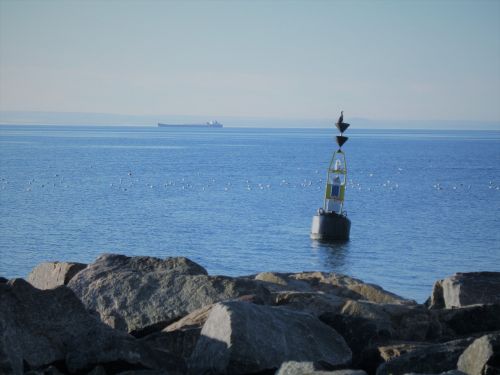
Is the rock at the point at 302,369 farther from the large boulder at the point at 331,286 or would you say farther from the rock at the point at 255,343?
the large boulder at the point at 331,286

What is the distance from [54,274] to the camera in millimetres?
10711

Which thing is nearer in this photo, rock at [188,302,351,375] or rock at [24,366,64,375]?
rock at [24,366,64,375]

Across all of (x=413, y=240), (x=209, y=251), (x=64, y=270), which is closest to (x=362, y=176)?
(x=413, y=240)

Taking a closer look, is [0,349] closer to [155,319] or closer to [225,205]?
[155,319]

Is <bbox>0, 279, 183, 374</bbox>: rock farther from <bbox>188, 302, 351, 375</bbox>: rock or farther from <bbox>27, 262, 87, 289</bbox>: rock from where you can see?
<bbox>27, 262, 87, 289</bbox>: rock

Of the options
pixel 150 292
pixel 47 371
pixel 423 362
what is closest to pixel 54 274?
pixel 150 292

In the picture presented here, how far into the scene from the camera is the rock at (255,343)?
6891 millimetres

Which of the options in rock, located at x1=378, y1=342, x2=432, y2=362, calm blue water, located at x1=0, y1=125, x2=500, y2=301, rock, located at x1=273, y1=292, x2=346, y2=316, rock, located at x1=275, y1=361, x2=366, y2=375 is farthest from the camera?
calm blue water, located at x1=0, y1=125, x2=500, y2=301

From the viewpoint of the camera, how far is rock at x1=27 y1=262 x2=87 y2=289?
10.5m

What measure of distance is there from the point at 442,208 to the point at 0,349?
43635 millimetres

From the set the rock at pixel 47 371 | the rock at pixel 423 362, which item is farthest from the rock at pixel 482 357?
the rock at pixel 47 371

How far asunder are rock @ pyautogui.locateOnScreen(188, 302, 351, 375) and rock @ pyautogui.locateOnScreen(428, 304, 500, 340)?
58.3 inches

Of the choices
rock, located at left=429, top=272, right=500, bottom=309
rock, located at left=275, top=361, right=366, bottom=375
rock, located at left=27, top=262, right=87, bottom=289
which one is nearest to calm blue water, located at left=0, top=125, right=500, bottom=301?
rock, located at left=429, top=272, right=500, bottom=309

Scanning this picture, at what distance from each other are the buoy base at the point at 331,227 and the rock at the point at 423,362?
77.9ft
